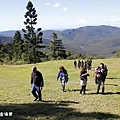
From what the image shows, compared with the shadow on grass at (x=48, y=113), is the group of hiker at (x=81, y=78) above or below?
above

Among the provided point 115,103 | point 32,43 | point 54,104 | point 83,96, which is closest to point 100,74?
point 83,96

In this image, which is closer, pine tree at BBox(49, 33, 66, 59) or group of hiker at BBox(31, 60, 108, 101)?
group of hiker at BBox(31, 60, 108, 101)

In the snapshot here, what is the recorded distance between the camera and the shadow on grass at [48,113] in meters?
11.9

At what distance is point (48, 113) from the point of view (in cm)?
1267

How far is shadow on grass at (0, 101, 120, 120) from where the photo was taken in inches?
467

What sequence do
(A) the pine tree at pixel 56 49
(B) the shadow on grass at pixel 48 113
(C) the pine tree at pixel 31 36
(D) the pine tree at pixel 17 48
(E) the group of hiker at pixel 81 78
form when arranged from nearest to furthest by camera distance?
(B) the shadow on grass at pixel 48 113, (E) the group of hiker at pixel 81 78, (C) the pine tree at pixel 31 36, (D) the pine tree at pixel 17 48, (A) the pine tree at pixel 56 49

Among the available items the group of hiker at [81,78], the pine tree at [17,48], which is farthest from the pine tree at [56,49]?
the group of hiker at [81,78]

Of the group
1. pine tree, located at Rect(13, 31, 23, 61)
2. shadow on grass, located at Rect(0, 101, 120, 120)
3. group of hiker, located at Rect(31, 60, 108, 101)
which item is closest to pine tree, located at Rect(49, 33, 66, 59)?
pine tree, located at Rect(13, 31, 23, 61)

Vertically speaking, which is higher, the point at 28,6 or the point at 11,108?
the point at 28,6

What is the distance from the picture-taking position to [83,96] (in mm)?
17656

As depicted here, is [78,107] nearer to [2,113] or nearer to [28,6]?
[2,113]

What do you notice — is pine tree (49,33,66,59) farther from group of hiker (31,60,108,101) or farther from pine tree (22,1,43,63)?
group of hiker (31,60,108,101)

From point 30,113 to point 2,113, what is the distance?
1.23m

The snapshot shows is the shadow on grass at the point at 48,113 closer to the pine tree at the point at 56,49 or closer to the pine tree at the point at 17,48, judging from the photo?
the pine tree at the point at 17,48
